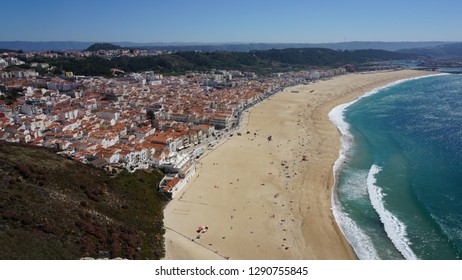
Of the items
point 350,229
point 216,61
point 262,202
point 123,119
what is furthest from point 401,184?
point 216,61

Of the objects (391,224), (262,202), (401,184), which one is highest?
(401,184)

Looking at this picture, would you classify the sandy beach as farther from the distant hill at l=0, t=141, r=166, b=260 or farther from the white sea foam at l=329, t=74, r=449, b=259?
the distant hill at l=0, t=141, r=166, b=260

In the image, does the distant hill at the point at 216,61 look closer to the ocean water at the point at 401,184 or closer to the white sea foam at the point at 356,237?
the ocean water at the point at 401,184

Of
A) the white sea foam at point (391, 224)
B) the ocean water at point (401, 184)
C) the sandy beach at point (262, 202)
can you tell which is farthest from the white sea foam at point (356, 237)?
the white sea foam at point (391, 224)

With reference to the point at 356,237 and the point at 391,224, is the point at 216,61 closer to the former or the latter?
the point at 391,224

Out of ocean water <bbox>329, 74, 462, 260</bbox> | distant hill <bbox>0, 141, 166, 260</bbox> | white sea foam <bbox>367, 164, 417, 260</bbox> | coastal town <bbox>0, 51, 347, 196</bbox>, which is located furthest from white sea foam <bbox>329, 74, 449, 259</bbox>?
coastal town <bbox>0, 51, 347, 196</bbox>

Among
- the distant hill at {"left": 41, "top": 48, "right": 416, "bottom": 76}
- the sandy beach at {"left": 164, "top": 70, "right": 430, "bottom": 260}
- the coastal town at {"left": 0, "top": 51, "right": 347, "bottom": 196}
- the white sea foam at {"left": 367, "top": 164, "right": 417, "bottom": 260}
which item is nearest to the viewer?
the sandy beach at {"left": 164, "top": 70, "right": 430, "bottom": 260}

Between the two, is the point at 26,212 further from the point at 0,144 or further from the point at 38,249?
the point at 0,144
